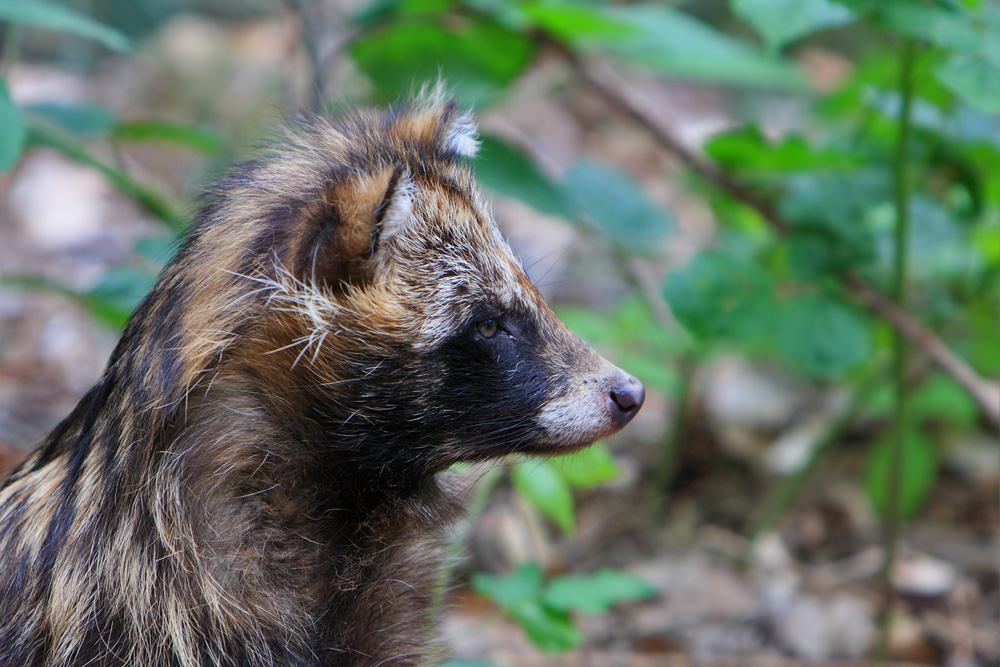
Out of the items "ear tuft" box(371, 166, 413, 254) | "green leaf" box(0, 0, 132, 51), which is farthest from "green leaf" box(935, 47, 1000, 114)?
"green leaf" box(0, 0, 132, 51)

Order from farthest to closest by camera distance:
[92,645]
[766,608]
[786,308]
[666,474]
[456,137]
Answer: [666,474] < [766,608] < [786,308] < [456,137] < [92,645]

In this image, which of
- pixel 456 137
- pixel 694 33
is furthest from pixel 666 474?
pixel 456 137

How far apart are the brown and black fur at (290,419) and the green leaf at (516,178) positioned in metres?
1.71

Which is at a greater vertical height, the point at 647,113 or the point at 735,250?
the point at 647,113

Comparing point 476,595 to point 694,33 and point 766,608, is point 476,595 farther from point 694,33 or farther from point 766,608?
point 694,33

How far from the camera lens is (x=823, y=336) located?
424 centimetres

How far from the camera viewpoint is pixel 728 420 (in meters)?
6.49

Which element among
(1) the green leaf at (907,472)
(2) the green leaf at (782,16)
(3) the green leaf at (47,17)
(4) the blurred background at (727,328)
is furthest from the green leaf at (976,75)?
(3) the green leaf at (47,17)

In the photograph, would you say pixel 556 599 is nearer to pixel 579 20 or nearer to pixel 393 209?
pixel 393 209

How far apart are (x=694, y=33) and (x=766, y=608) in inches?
131

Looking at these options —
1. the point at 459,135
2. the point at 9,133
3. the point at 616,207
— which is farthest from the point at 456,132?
the point at 616,207

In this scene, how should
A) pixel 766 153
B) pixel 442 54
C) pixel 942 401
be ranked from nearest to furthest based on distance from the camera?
pixel 766 153 → pixel 442 54 → pixel 942 401

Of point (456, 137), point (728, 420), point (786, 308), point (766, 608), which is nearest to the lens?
point (456, 137)

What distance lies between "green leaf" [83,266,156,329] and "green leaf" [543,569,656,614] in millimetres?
2370
